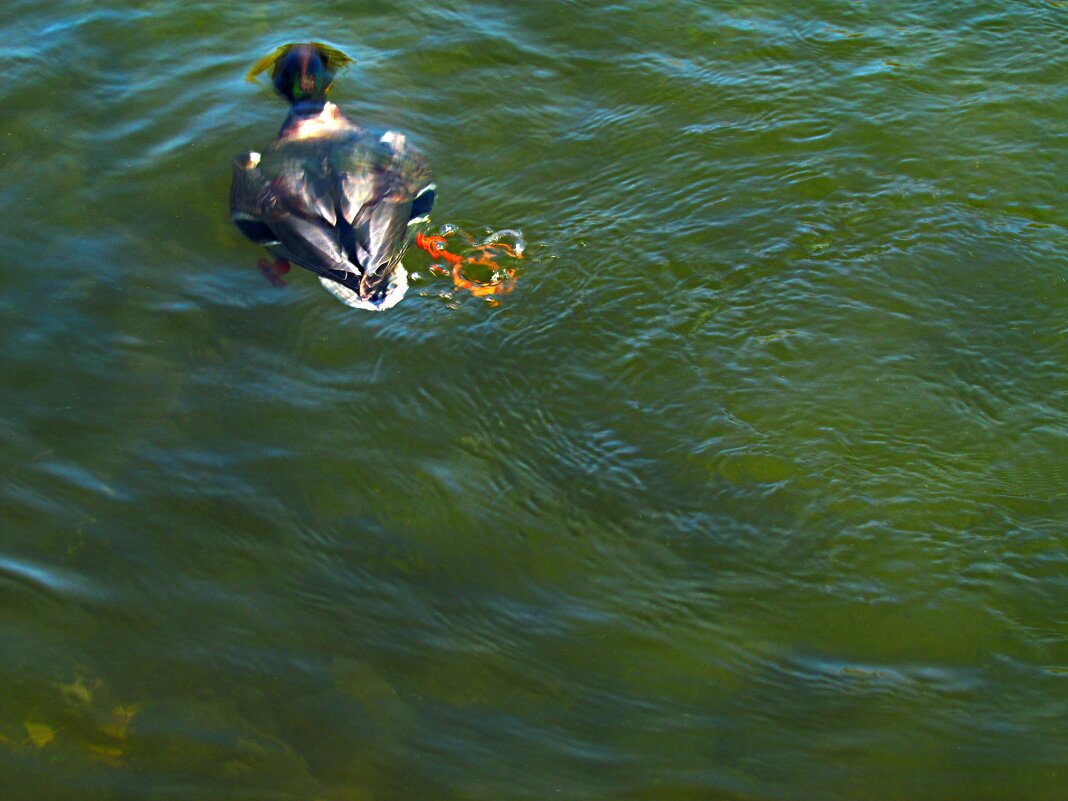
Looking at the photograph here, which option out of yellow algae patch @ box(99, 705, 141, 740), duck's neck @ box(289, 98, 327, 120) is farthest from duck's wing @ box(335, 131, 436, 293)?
yellow algae patch @ box(99, 705, 141, 740)

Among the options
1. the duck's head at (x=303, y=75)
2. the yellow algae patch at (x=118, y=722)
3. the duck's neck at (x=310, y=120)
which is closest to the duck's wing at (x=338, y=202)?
the duck's neck at (x=310, y=120)

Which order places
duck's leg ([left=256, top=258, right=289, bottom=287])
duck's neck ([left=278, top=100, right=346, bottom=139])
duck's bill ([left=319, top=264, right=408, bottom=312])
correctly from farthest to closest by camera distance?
duck's neck ([left=278, top=100, right=346, bottom=139]), duck's leg ([left=256, top=258, right=289, bottom=287]), duck's bill ([left=319, top=264, right=408, bottom=312])

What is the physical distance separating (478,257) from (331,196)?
825mm

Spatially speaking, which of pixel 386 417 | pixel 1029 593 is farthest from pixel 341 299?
pixel 1029 593

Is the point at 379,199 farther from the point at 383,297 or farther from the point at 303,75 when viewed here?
the point at 303,75

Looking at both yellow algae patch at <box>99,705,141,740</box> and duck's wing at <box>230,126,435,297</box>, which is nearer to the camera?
yellow algae patch at <box>99,705,141,740</box>

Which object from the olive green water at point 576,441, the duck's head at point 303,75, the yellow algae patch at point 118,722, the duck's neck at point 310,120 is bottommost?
the yellow algae patch at point 118,722

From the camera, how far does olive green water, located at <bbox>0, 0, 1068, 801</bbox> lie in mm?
3717

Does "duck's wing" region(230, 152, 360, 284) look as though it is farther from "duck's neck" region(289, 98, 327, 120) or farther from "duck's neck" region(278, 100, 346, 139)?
"duck's neck" region(289, 98, 327, 120)

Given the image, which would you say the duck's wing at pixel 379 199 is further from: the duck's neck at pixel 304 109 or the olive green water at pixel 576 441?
the duck's neck at pixel 304 109

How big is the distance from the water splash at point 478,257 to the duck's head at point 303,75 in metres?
1.54

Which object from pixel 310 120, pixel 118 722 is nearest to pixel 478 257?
pixel 310 120

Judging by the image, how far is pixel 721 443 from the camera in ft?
15.4

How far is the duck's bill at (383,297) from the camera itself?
5258mm
